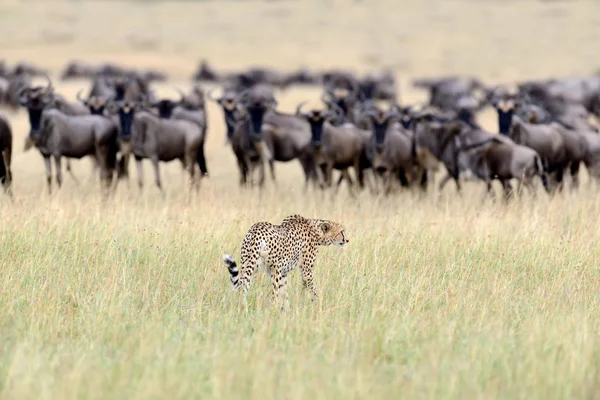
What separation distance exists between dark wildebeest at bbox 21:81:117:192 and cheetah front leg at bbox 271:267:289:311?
30.8ft

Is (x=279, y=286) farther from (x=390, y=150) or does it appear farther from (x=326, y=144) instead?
(x=390, y=150)

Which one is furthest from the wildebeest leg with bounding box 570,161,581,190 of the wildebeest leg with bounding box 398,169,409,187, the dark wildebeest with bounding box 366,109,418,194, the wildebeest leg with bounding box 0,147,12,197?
the wildebeest leg with bounding box 0,147,12,197

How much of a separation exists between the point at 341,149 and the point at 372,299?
10364 millimetres

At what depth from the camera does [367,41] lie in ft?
286

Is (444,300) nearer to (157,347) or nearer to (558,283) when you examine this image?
(558,283)

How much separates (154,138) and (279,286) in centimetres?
1038

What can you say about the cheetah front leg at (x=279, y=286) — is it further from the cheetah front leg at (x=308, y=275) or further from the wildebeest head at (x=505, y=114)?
the wildebeest head at (x=505, y=114)

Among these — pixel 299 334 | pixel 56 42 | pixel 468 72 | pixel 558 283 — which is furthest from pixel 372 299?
pixel 56 42

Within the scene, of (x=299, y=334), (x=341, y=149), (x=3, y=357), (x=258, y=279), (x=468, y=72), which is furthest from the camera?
(x=468, y=72)

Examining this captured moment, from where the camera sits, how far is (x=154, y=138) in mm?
17844

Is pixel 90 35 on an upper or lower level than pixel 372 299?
lower

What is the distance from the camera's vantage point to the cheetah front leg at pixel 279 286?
305 inches

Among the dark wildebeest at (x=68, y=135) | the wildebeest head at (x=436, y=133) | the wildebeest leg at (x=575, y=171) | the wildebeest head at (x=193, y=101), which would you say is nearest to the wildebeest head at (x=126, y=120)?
the dark wildebeest at (x=68, y=135)

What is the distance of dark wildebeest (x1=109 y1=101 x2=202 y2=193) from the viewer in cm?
1748
